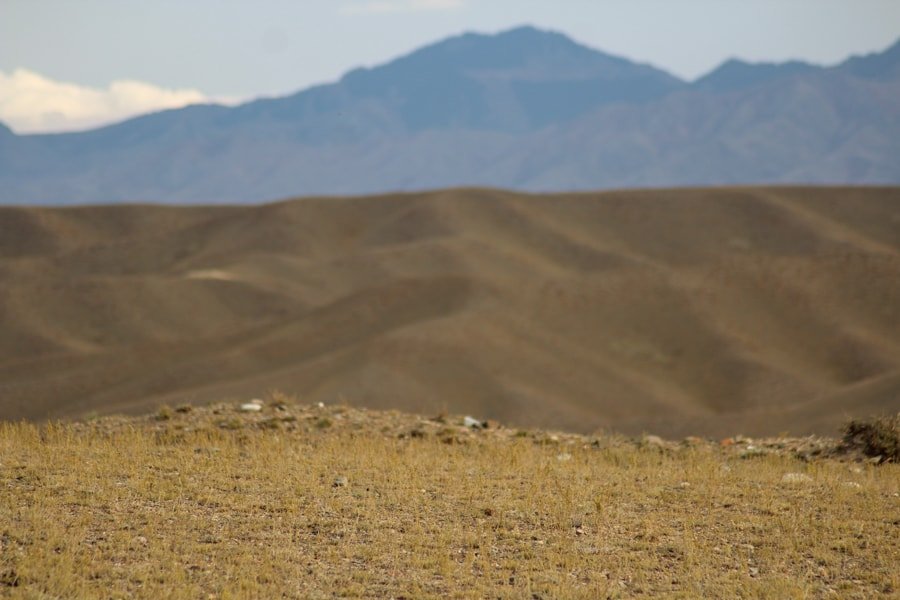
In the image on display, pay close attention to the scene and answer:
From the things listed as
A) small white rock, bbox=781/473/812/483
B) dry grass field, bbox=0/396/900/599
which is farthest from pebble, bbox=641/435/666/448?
small white rock, bbox=781/473/812/483

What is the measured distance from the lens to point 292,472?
12.2 metres

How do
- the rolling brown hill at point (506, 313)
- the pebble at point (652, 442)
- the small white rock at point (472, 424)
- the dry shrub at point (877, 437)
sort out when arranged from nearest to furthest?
the dry shrub at point (877, 437) < the pebble at point (652, 442) < the small white rock at point (472, 424) < the rolling brown hill at point (506, 313)

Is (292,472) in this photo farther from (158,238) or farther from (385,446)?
(158,238)

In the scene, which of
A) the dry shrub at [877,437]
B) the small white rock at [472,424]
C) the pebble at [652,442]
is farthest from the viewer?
the small white rock at [472,424]

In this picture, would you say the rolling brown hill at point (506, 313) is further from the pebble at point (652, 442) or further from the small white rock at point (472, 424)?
the small white rock at point (472, 424)

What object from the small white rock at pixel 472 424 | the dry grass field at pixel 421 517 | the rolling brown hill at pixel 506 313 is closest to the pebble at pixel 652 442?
the dry grass field at pixel 421 517

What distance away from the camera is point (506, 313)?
5700cm

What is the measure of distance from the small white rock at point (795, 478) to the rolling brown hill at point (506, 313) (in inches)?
836

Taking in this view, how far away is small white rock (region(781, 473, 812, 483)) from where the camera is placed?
12586 mm

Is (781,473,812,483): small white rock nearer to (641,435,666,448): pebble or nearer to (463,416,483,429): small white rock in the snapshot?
(641,435,666,448): pebble

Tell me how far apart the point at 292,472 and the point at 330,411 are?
13.7 feet

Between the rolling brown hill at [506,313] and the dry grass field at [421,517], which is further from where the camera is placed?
the rolling brown hill at [506,313]

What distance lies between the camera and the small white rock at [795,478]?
12.6 m

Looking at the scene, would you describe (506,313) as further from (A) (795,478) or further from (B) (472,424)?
(A) (795,478)
